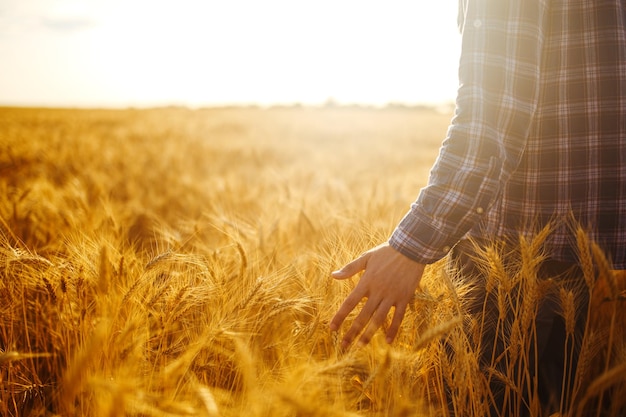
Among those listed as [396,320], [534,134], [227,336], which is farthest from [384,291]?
[534,134]

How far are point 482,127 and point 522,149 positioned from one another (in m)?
0.13

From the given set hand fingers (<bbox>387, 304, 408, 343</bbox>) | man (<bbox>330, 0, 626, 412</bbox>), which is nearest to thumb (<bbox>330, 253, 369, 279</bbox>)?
man (<bbox>330, 0, 626, 412</bbox>)

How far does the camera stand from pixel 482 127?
0.86 m

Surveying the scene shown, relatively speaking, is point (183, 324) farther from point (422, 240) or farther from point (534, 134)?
point (534, 134)

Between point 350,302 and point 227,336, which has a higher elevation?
point 350,302

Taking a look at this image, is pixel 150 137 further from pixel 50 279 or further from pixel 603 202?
pixel 603 202

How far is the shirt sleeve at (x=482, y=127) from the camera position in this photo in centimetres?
86

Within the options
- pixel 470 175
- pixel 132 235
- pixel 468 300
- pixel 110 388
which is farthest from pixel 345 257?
pixel 132 235

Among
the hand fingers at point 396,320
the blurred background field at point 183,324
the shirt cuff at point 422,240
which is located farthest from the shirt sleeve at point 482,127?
the blurred background field at point 183,324

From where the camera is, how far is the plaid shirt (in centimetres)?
87

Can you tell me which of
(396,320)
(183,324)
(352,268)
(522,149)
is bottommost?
(183,324)

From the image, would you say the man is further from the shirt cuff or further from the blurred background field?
the blurred background field

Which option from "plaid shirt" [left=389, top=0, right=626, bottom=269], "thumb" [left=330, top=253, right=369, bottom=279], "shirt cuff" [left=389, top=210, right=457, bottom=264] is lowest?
"thumb" [left=330, top=253, right=369, bottom=279]

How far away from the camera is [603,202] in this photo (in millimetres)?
1035
